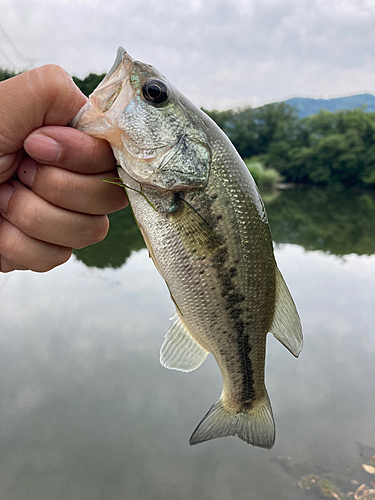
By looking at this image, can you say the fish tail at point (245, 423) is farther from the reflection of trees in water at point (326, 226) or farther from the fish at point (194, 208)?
the reflection of trees in water at point (326, 226)

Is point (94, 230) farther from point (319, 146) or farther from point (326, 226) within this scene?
point (319, 146)

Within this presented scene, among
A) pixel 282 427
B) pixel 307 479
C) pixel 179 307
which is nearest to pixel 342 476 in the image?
pixel 307 479

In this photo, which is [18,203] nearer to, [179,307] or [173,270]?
[173,270]

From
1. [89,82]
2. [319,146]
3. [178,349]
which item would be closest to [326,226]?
[178,349]

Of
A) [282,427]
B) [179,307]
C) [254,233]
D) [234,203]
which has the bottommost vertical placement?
[282,427]

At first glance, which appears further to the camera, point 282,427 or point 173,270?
point 282,427
